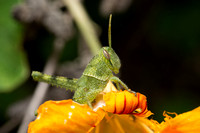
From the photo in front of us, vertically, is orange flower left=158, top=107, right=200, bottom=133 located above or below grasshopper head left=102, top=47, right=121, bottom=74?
below

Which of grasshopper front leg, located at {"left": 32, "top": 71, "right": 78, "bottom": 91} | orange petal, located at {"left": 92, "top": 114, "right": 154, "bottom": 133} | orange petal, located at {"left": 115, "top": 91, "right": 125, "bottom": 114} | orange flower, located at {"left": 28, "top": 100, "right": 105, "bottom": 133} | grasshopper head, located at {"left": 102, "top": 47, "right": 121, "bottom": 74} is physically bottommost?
orange petal, located at {"left": 92, "top": 114, "right": 154, "bottom": 133}

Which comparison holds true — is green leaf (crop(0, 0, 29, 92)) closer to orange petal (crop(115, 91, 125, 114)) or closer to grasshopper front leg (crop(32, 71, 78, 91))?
grasshopper front leg (crop(32, 71, 78, 91))

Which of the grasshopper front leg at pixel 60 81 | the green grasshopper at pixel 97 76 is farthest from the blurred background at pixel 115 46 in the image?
the green grasshopper at pixel 97 76

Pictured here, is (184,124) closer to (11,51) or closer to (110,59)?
(110,59)

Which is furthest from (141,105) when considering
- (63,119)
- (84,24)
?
(84,24)

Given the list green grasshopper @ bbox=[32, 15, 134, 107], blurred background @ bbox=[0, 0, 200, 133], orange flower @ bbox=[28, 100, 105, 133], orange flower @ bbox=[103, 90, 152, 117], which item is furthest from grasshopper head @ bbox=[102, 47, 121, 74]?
blurred background @ bbox=[0, 0, 200, 133]
